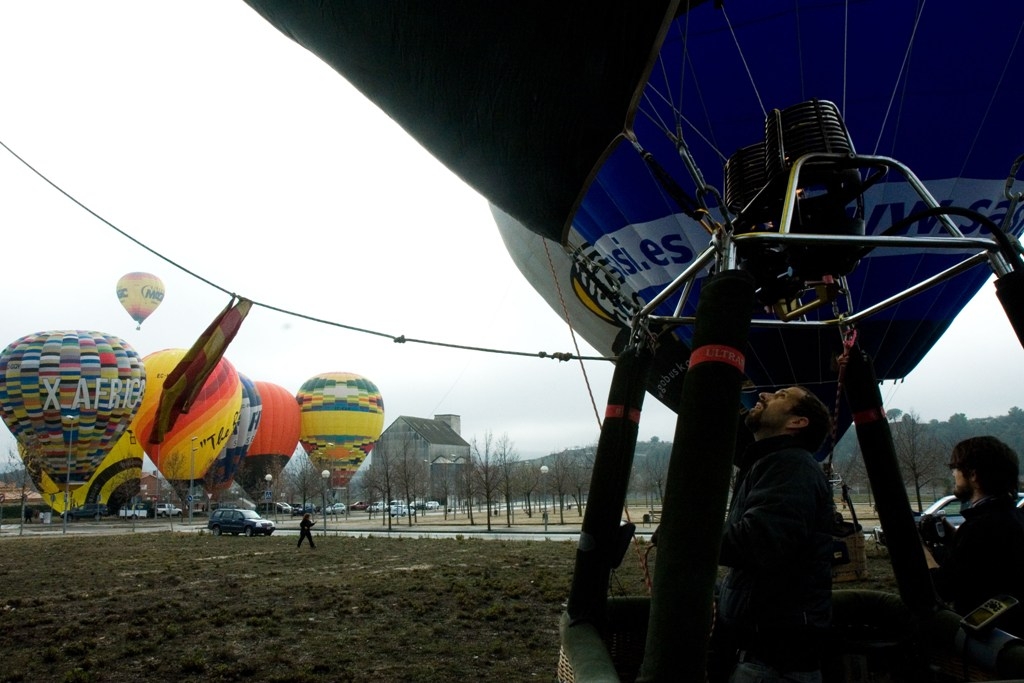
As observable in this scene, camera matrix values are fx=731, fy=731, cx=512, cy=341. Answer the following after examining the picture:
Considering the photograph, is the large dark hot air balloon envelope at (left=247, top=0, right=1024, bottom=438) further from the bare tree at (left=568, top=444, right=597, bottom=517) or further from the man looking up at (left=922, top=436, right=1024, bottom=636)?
the bare tree at (left=568, top=444, right=597, bottom=517)

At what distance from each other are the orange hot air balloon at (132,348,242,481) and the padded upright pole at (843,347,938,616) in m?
30.3

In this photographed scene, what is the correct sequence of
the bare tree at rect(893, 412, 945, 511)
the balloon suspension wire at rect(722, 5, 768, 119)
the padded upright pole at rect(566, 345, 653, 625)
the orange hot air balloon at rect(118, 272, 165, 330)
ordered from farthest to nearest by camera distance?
the orange hot air balloon at rect(118, 272, 165, 330), the bare tree at rect(893, 412, 945, 511), the balloon suspension wire at rect(722, 5, 768, 119), the padded upright pole at rect(566, 345, 653, 625)

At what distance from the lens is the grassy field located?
4.99m

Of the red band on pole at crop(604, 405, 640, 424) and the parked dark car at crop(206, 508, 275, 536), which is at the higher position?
the red band on pole at crop(604, 405, 640, 424)

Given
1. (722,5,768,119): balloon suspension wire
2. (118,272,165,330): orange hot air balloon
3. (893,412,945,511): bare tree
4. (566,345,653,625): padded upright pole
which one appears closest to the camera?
(566,345,653,625): padded upright pole

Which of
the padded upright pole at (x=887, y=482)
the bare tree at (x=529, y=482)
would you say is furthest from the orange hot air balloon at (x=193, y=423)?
the padded upright pole at (x=887, y=482)

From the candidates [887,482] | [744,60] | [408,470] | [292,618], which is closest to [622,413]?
[887,482]

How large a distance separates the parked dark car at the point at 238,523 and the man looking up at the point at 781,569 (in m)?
22.5

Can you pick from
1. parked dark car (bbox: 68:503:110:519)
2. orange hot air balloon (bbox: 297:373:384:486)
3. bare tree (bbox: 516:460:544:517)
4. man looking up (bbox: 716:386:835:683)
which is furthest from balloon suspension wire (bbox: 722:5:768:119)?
parked dark car (bbox: 68:503:110:519)

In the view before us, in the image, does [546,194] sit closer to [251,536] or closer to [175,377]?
[175,377]

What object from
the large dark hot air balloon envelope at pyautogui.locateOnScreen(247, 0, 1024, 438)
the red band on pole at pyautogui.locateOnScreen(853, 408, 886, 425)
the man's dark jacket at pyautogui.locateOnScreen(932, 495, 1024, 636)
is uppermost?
the large dark hot air balloon envelope at pyautogui.locateOnScreen(247, 0, 1024, 438)

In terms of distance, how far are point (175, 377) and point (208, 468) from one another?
3271 cm

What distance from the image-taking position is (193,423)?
101 feet

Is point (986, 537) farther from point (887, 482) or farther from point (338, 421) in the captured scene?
point (338, 421)
